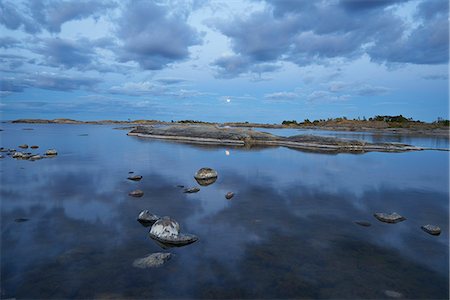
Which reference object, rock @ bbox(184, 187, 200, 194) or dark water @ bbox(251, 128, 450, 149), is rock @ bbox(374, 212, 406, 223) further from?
dark water @ bbox(251, 128, 450, 149)

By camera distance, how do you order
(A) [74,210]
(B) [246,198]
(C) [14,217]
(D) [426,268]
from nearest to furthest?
(D) [426,268] < (C) [14,217] < (A) [74,210] < (B) [246,198]

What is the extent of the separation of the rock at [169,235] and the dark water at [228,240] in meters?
0.33

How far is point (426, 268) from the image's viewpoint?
7.25 metres

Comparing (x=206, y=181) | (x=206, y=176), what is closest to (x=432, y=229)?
(x=206, y=181)

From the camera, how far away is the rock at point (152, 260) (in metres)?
7.02

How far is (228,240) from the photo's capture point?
28.2ft

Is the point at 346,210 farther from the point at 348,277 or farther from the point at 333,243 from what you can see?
the point at 348,277

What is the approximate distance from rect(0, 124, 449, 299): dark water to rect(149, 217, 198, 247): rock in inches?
12.9

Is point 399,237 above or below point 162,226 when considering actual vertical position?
below

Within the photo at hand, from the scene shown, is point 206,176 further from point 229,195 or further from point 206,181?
point 229,195

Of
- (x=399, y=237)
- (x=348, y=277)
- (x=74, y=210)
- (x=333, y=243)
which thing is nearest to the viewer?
(x=348, y=277)

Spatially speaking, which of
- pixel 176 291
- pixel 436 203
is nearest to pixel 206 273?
pixel 176 291

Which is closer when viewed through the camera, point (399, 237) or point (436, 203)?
point (399, 237)

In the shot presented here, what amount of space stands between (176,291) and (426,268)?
6229mm
